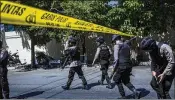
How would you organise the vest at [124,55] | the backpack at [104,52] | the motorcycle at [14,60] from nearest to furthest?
the vest at [124,55]
the backpack at [104,52]
the motorcycle at [14,60]

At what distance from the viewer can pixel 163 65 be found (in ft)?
22.5

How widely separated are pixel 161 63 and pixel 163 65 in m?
0.05

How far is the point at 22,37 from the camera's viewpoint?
2511 centimetres

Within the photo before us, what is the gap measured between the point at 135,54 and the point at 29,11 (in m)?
17.3

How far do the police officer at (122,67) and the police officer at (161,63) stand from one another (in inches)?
70.1

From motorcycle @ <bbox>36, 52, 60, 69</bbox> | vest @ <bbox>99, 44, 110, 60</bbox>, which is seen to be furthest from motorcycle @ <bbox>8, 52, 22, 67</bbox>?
vest @ <bbox>99, 44, 110, 60</bbox>

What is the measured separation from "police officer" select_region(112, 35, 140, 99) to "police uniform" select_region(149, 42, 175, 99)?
1779mm

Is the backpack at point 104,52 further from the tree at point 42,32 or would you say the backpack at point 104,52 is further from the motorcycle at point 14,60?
the motorcycle at point 14,60

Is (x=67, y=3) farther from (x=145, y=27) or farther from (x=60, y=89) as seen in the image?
(x=60, y=89)

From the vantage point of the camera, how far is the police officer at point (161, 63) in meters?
6.64

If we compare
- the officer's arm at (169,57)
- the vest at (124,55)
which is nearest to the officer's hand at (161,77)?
the officer's arm at (169,57)

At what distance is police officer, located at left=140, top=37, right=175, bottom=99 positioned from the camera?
6641mm

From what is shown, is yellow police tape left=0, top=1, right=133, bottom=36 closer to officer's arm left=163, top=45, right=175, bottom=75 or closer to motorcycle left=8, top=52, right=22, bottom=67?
officer's arm left=163, top=45, right=175, bottom=75

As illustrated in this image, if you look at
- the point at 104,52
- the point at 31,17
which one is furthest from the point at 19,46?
the point at 31,17
